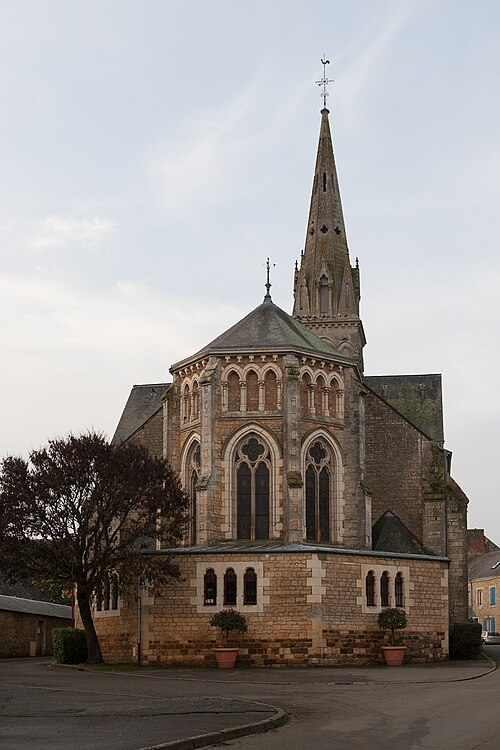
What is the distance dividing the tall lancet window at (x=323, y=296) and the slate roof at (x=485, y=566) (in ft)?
84.1

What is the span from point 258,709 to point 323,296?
2082 inches

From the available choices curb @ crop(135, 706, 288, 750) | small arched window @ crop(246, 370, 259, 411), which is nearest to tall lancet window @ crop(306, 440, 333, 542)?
small arched window @ crop(246, 370, 259, 411)

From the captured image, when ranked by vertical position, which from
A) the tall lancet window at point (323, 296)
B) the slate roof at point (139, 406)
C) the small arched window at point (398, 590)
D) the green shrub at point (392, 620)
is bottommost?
the green shrub at point (392, 620)

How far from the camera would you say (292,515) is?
124 ft

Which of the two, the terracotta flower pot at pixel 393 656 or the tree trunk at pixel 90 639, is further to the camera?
the tree trunk at pixel 90 639

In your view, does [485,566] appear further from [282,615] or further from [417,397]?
[282,615]

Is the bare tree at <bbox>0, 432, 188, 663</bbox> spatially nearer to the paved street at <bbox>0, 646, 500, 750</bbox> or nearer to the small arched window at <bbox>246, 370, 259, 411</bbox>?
the paved street at <bbox>0, 646, 500, 750</bbox>

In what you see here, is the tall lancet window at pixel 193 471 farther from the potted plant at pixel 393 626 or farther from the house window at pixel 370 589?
the potted plant at pixel 393 626

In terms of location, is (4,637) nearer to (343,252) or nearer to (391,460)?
(391,460)

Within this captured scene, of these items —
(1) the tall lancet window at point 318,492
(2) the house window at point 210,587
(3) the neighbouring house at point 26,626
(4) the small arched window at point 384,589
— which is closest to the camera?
(2) the house window at point 210,587

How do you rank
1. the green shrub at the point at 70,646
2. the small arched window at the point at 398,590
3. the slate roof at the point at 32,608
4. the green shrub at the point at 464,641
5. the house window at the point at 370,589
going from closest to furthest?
1. the house window at the point at 370,589
2. the small arched window at the point at 398,590
3. the green shrub at the point at 70,646
4. the green shrub at the point at 464,641
5. the slate roof at the point at 32,608

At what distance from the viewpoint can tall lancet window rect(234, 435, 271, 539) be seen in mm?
38750

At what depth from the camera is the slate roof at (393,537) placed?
41750 millimetres

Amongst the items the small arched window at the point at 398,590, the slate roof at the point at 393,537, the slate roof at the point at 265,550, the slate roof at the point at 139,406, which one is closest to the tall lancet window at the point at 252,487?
the slate roof at the point at 265,550
